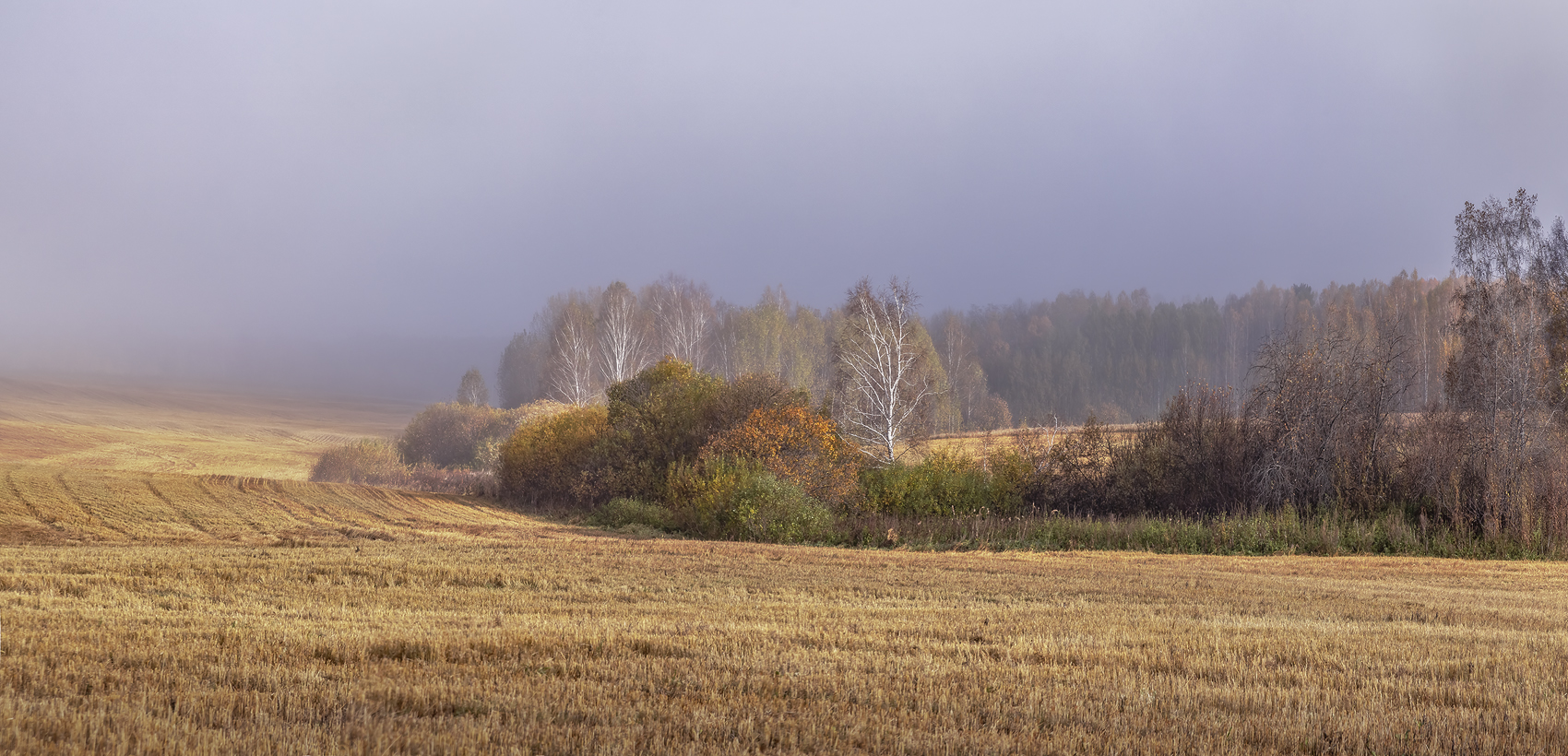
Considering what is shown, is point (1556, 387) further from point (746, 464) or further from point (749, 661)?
point (749, 661)

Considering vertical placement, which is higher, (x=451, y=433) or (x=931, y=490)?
(x=451, y=433)

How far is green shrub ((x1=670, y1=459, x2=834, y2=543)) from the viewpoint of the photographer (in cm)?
2919

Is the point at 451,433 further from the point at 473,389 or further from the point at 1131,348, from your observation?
the point at 1131,348

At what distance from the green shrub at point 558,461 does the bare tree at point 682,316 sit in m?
21.3

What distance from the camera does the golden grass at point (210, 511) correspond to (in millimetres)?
24422

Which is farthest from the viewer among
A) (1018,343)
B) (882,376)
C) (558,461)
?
(1018,343)

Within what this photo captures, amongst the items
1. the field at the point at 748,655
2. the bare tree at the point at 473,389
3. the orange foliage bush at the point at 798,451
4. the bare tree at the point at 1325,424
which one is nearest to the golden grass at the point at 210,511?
the field at the point at 748,655

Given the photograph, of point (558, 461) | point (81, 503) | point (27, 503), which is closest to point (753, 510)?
point (558, 461)

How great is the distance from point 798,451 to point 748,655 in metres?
24.8

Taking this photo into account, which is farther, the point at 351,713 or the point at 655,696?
the point at 655,696

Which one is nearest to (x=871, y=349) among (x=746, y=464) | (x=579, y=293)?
(x=746, y=464)

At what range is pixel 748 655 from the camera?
353 inches

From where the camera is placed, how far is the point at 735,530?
29797 millimetres

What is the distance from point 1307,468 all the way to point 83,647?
31.3 metres
